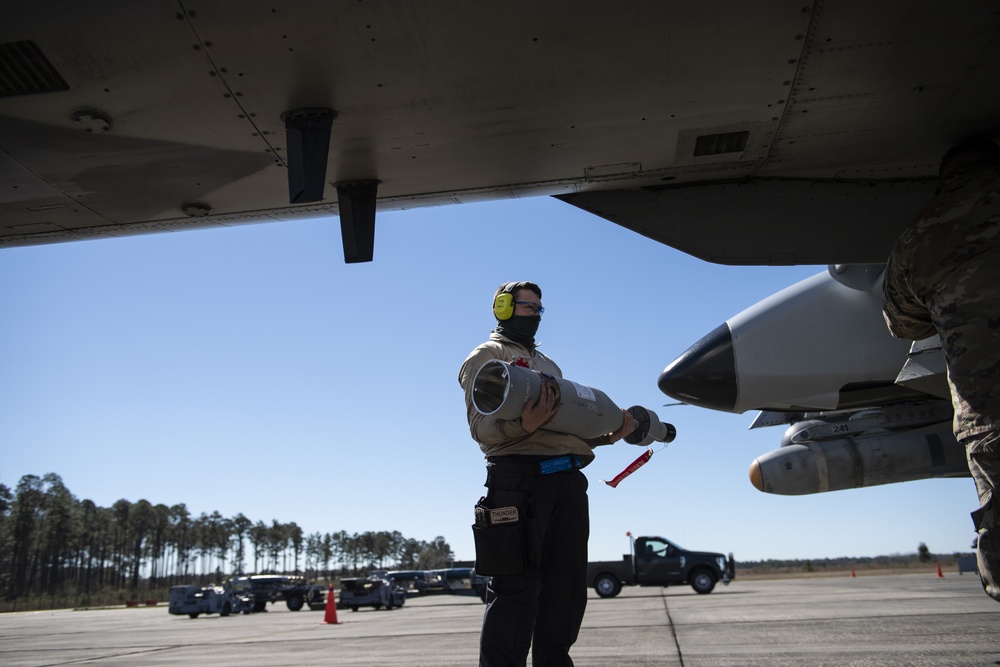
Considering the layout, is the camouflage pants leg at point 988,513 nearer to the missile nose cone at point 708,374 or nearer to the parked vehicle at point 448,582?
the missile nose cone at point 708,374

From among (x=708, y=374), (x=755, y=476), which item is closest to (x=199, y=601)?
(x=755, y=476)

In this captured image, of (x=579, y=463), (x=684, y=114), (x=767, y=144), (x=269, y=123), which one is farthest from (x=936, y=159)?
(x=269, y=123)

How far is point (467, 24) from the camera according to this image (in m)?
2.63

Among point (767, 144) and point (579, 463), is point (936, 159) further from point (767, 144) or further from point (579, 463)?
point (579, 463)

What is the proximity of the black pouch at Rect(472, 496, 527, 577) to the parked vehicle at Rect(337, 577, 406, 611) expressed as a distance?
74.8 ft

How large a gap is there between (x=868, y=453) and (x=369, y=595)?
18.3 m

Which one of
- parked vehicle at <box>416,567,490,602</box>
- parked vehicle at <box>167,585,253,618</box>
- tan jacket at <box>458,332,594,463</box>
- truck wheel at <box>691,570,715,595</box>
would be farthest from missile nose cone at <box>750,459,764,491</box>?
parked vehicle at <box>416,567,490,602</box>

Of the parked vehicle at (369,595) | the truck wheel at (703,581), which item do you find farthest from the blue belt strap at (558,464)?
the parked vehicle at (369,595)

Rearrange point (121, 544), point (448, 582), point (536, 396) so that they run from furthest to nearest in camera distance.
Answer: point (121, 544) < point (448, 582) < point (536, 396)

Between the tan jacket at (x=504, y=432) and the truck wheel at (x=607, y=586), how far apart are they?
2004cm

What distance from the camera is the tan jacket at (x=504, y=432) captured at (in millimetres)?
2770

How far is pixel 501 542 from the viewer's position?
104 inches

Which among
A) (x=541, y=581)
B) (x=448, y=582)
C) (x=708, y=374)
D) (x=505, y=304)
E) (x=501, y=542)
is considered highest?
(x=708, y=374)

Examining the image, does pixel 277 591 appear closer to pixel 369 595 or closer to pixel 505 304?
pixel 369 595
